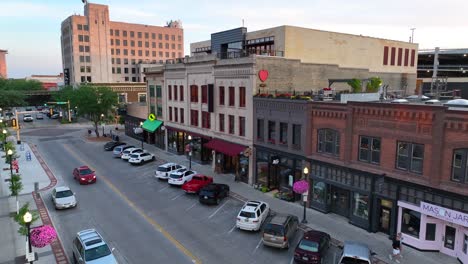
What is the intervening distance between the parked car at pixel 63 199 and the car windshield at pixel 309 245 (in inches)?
733

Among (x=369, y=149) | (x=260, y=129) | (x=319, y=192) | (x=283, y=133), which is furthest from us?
(x=260, y=129)

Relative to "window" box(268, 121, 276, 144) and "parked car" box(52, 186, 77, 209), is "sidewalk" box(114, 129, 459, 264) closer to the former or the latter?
"window" box(268, 121, 276, 144)

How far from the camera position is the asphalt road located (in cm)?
2014

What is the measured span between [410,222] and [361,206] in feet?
11.3

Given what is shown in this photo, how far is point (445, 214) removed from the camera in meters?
19.2

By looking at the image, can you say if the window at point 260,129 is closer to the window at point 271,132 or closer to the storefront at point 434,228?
the window at point 271,132

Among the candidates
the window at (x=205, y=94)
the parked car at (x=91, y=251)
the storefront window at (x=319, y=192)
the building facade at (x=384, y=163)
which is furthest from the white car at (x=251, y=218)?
the window at (x=205, y=94)

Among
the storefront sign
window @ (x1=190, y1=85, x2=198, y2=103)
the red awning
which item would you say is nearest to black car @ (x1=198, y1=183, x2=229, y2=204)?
the red awning

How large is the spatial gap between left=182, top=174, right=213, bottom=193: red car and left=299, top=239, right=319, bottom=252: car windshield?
45.3 ft

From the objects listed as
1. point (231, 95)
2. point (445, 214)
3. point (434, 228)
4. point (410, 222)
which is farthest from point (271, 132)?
point (445, 214)

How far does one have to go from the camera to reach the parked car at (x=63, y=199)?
26.7 meters

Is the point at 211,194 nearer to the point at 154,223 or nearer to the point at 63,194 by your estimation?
the point at 154,223

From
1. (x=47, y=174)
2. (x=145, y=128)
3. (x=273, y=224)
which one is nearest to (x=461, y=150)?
(x=273, y=224)

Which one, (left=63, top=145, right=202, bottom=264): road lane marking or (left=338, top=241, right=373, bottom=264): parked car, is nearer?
(left=338, top=241, right=373, bottom=264): parked car
